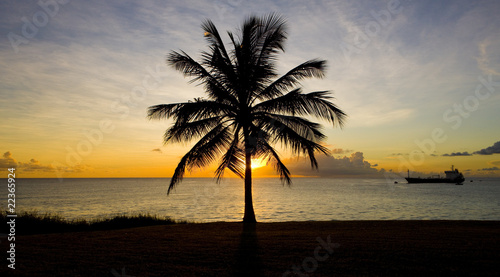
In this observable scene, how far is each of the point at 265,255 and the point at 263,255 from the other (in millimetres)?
52

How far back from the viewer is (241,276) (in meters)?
5.86

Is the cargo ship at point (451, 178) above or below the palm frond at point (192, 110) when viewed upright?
below

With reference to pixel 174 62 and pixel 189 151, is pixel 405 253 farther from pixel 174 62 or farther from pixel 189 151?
pixel 174 62

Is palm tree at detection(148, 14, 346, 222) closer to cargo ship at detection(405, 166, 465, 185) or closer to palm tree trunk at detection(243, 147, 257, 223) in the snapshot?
palm tree trunk at detection(243, 147, 257, 223)

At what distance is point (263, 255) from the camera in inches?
296

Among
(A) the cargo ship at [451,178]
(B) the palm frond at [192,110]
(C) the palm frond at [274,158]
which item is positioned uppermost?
(B) the palm frond at [192,110]

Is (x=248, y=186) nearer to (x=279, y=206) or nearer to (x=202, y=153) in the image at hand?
(x=202, y=153)

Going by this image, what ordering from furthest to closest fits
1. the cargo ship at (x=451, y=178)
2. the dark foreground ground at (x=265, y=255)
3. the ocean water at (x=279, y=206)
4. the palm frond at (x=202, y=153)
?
the cargo ship at (x=451, y=178), the ocean water at (x=279, y=206), the palm frond at (x=202, y=153), the dark foreground ground at (x=265, y=255)

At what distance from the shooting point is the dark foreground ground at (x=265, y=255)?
20.2 feet

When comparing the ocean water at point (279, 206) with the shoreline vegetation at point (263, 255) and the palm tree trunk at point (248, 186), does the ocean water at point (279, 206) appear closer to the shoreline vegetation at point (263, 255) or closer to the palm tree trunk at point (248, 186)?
the palm tree trunk at point (248, 186)

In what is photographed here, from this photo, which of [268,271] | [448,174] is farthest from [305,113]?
[448,174]

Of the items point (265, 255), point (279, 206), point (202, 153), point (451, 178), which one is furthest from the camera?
point (451, 178)

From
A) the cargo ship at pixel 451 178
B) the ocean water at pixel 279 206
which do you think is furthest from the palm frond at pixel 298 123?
the cargo ship at pixel 451 178

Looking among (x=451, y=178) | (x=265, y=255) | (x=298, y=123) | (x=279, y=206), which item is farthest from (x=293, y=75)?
(x=451, y=178)
